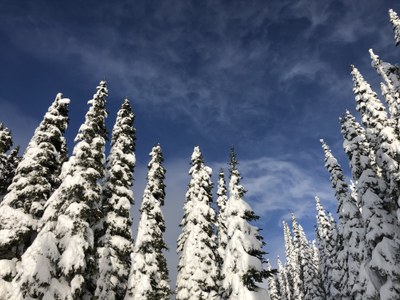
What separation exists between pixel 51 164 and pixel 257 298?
15.4 metres

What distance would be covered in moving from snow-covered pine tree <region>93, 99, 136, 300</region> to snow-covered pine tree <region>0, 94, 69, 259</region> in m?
4.18

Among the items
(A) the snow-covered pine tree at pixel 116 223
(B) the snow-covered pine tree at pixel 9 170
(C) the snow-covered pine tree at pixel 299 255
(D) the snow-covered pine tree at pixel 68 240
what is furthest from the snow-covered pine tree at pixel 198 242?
(C) the snow-covered pine tree at pixel 299 255

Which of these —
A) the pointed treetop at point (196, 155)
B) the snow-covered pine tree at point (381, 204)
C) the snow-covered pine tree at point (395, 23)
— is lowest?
the snow-covered pine tree at point (381, 204)

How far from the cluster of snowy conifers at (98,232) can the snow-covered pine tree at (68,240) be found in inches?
2.0

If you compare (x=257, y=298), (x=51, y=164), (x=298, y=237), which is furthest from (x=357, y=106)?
(x=298, y=237)

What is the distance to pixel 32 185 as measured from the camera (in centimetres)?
2277

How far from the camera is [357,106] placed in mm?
33906

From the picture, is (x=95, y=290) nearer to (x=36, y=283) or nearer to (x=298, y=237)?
(x=36, y=283)

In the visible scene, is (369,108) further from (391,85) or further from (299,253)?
(299,253)

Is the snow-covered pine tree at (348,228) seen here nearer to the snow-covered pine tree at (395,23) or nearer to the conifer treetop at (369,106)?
the conifer treetop at (369,106)

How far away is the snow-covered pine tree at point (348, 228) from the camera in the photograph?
34.7 meters

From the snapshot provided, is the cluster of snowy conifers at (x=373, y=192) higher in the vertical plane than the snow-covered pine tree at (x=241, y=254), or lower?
higher

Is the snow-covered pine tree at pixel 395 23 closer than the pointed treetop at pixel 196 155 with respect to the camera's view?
Yes

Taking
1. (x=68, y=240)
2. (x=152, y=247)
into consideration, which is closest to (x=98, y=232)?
(x=152, y=247)
